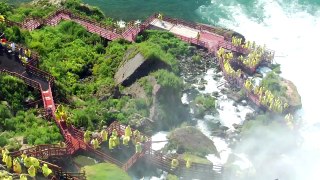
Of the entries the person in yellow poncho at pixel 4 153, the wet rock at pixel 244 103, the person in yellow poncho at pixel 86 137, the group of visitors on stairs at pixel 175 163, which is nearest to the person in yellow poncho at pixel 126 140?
the person in yellow poncho at pixel 86 137

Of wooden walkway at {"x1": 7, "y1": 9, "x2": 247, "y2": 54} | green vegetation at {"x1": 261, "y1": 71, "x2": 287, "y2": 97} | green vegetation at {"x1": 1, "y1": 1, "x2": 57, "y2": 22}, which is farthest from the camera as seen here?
green vegetation at {"x1": 1, "y1": 1, "x2": 57, "y2": 22}

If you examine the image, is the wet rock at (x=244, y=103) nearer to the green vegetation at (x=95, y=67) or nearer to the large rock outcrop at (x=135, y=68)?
the green vegetation at (x=95, y=67)

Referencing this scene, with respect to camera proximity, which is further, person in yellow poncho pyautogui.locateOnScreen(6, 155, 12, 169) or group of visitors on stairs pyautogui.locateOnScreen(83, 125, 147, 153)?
group of visitors on stairs pyautogui.locateOnScreen(83, 125, 147, 153)

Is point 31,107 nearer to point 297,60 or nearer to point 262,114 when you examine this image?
point 262,114

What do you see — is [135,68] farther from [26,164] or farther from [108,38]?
[26,164]

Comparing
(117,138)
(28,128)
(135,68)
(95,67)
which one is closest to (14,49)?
(95,67)

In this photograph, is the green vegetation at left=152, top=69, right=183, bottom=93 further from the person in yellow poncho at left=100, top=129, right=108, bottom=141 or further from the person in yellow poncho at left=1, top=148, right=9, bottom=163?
the person in yellow poncho at left=1, top=148, right=9, bottom=163

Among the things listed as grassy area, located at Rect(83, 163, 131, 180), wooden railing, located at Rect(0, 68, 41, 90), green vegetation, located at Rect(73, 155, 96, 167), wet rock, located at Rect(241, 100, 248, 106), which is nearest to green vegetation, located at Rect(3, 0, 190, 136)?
wooden railing, located at Rect(0, 68, 41, 90)
